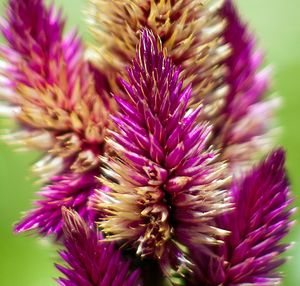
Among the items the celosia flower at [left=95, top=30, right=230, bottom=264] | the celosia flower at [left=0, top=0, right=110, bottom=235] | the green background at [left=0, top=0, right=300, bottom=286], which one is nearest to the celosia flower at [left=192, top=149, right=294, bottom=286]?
the celosia flower at [left=95, top=30, right=230, bottom=264]

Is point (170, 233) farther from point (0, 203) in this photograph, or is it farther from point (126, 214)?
point (0, 203)

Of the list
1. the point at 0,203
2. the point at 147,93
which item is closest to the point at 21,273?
the point at 0,203

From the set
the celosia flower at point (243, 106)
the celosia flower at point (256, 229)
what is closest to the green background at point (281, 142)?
the celosia flower at point (243, 106)

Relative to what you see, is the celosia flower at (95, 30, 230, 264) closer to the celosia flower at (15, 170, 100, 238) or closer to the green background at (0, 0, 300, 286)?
the celosia flower at (15, 170, 100, 238)

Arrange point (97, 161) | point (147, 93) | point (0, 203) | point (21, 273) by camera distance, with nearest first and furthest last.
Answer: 1. point (147, 93)
2. point (97, 161)
3. point (21, 273)
4. point (0, 203)

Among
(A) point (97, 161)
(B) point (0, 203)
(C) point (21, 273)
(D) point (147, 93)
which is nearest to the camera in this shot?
(D) point (147, 93)
